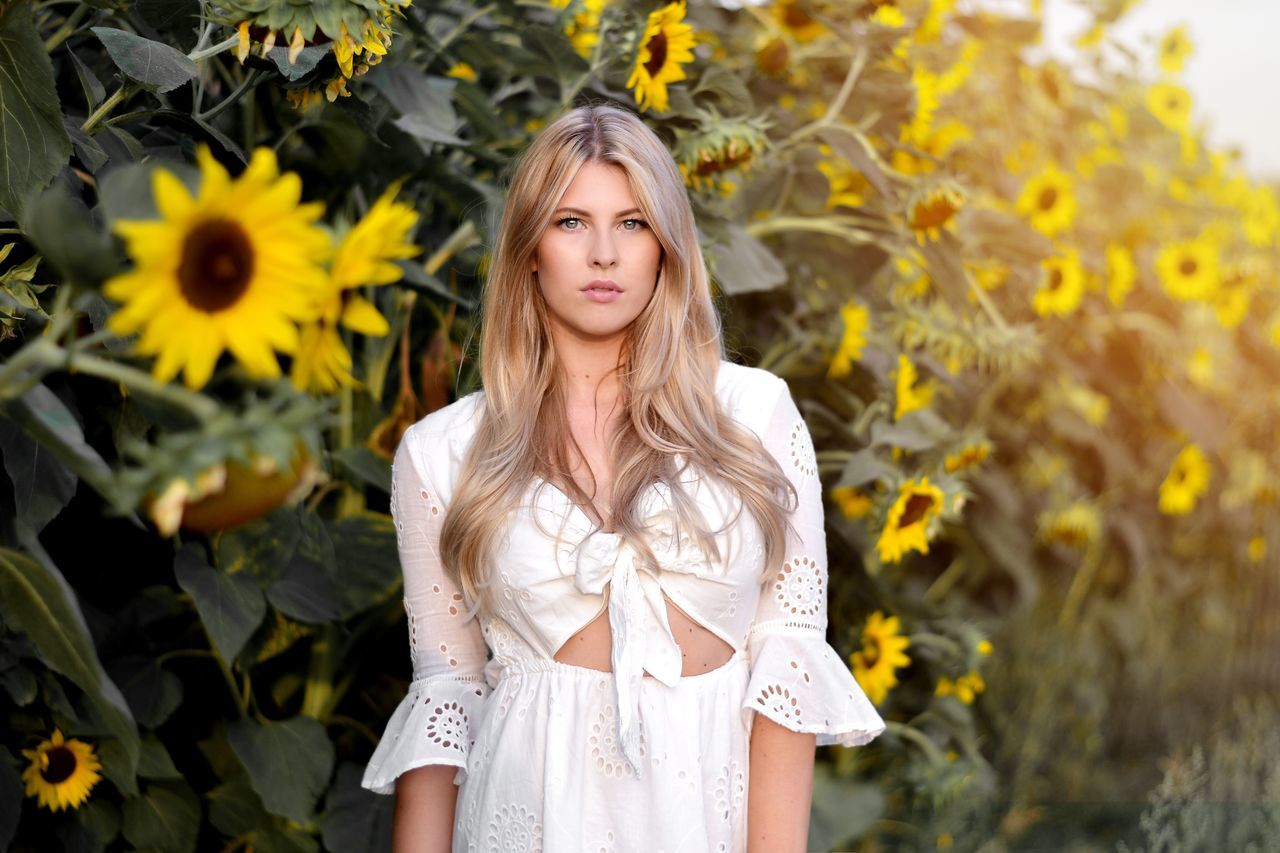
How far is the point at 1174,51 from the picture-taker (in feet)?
10.7

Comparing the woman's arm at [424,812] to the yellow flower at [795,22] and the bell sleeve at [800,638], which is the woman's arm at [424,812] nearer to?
the bell sleeve at [800,638]

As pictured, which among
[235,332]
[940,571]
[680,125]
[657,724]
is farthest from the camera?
[940,571]

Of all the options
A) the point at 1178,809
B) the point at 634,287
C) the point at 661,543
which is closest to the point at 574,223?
the point at 634,287

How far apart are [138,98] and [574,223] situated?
0.48 meters

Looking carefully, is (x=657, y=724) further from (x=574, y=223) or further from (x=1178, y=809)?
(x=1178, y=809)

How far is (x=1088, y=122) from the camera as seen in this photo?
3158 mm

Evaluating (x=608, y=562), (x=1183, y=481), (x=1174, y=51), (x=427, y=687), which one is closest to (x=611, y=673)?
(x=608, y=562)

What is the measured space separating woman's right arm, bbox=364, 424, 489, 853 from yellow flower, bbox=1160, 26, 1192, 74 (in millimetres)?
2512

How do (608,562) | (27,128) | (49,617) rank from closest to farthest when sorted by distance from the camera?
1. (49,617)
2. (27,128)
3. (608,562)

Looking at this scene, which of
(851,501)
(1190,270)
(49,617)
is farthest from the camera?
(1190,270)

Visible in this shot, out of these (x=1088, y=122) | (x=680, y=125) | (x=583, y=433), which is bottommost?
(x=583, y=433)

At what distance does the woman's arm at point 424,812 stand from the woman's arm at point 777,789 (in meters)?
0.30

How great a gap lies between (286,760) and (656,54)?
0.88 m

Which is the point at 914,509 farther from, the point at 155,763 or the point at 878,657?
the point at 155,763
